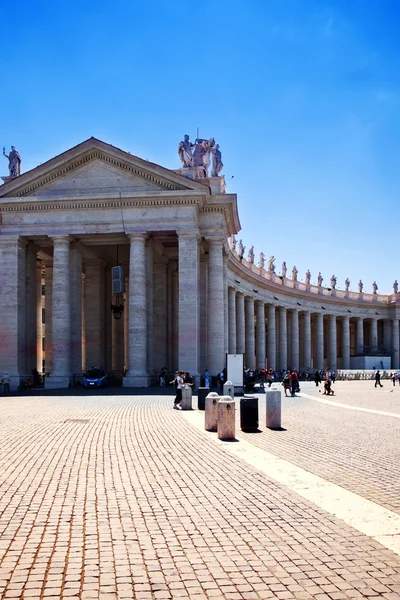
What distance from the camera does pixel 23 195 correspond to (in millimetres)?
49875

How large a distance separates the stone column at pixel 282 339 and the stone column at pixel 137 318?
126ft

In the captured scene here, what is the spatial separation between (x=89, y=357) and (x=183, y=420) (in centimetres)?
3672

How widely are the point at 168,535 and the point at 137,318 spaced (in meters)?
39.6

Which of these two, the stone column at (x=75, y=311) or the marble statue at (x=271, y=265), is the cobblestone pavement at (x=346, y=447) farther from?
the marble statue at (x=271, y=265)

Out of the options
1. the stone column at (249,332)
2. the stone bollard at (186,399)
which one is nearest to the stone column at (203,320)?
the stone column at (249,332)

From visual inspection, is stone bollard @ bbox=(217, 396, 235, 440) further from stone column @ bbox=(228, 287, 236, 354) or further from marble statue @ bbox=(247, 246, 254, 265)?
marble statue @ bbox=(247, 246, 254, 265)

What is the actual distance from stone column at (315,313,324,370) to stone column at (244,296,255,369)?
20.5 meters

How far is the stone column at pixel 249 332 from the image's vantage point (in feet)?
238

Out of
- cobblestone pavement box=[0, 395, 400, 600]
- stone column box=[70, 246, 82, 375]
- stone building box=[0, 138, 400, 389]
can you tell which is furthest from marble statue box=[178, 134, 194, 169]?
cobblestone pavement box=[0, 395, 400, 600]

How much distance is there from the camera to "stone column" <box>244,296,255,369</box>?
72.6 metres

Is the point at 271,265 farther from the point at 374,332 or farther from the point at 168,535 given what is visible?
the point at 168,535

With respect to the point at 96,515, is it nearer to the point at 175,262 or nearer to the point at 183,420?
the point at 183,420

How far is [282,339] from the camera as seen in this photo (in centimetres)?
8369

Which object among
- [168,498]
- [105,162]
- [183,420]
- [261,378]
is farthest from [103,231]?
[168,498]
